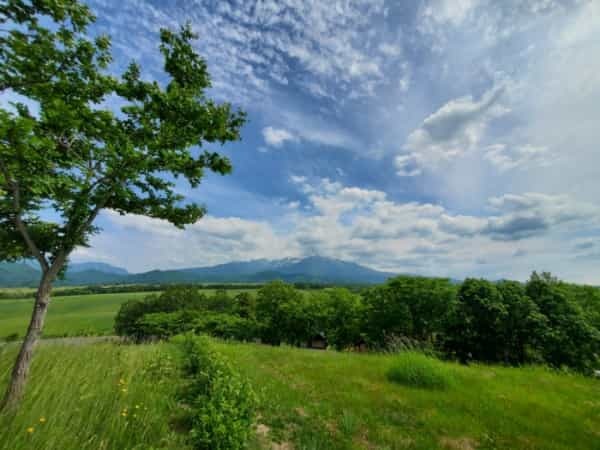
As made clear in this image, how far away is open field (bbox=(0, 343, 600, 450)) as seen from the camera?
2.50 metres

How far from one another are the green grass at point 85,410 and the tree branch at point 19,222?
71.9 inches

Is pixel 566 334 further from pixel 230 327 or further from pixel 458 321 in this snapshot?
pixel 230 327

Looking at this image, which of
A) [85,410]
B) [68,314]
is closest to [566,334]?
[85,410]

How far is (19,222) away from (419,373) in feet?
31.0

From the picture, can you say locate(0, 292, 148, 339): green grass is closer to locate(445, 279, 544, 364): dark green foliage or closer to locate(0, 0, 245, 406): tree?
locate(0, 0, 245, 406): tree

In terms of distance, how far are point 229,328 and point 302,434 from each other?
1290 inches

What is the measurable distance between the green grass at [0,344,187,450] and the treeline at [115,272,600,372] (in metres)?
9.64

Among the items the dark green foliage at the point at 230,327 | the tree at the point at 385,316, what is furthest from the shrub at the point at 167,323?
the tree at the point at 385,316

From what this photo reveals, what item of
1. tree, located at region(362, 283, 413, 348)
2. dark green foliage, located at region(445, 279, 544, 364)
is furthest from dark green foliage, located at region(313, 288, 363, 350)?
dark green foliage, located at region(445, 279, 544, 364)

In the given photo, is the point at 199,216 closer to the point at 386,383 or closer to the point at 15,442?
the point at 15,442

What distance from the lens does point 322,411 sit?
15.9 feet

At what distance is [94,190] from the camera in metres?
4.05

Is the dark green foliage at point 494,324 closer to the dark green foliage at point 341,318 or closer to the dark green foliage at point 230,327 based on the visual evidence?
the dark green foliage at point 341,318

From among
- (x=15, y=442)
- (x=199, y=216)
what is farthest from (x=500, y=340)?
(x=15, y=442)
